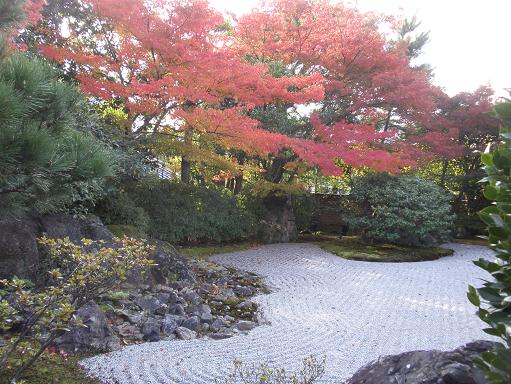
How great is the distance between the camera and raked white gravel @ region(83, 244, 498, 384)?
313 cm

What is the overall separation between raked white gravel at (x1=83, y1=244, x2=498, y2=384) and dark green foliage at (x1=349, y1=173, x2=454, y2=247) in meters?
2.11

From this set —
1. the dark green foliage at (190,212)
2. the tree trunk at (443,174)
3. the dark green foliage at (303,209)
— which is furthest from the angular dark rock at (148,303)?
the tree trunk at (443,174)

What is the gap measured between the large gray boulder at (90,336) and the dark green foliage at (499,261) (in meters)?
2.96

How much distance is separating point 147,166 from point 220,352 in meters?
4.56

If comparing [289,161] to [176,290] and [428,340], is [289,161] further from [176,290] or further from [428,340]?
[428,340]

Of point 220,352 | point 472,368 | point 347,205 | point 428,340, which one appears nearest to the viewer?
point 472,368

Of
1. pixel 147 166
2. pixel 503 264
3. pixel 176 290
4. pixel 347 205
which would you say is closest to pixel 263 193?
pixel 347 205

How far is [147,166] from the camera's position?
24.2 ft

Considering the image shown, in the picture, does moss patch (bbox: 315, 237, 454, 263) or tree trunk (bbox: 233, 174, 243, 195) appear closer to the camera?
moss patch (bbox: 315, 237, 454, 263)

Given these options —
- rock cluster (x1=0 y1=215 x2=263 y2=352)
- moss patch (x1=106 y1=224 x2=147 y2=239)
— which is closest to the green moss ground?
rock cluster (x1=0 y1=215 x2=263 y2=352)

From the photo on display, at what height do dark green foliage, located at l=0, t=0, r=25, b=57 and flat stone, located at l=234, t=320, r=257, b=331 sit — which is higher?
dark green foliage, located at l=0, t=0, r=25, b=57

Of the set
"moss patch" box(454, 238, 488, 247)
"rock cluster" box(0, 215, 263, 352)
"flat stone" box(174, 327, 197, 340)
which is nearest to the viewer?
"rock cluster" box(0, 215, 263, 352)

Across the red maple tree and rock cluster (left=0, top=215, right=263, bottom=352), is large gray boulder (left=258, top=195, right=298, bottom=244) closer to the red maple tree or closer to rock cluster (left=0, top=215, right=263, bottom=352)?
the red maple tree

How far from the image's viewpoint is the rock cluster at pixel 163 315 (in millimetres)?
3463
